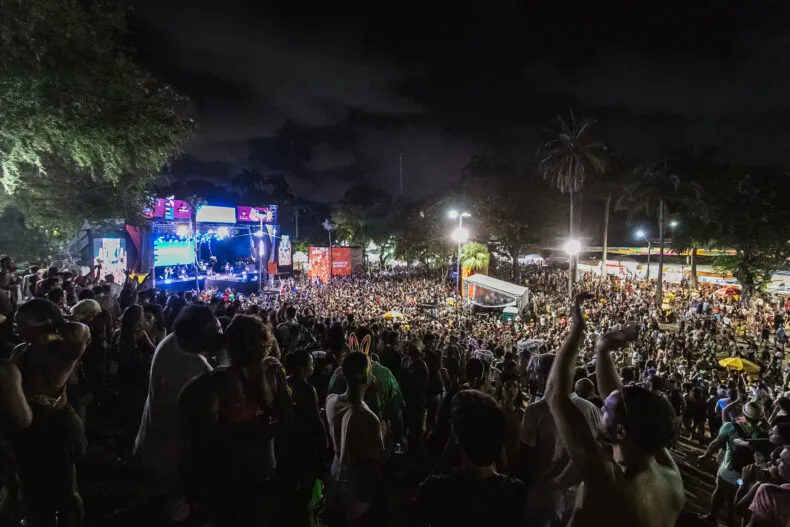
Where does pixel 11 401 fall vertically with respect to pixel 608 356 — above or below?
below

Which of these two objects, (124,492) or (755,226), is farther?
(755,226)

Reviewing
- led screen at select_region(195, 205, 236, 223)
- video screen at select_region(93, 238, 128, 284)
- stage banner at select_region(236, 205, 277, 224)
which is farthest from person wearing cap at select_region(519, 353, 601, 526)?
stage banner at select_region(236, 205, 277, 224)

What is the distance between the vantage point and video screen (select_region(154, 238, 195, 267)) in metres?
28.1

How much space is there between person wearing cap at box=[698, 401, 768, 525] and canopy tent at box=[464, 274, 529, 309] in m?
18.1

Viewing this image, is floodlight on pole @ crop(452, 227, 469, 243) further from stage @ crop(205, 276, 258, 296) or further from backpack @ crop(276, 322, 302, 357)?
backpack @ crop(276, 322, 302, 357)

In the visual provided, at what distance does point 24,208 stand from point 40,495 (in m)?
12.0

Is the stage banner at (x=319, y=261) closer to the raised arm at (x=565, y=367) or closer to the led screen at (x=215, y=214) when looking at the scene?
the led screen at (x=215, y=214)

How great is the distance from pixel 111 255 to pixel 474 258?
25666 mm

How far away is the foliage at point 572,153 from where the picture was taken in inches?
1517

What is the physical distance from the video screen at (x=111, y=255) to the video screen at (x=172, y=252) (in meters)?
2.30

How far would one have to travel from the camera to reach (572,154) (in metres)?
38.7

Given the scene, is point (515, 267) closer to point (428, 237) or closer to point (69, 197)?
point (428, 237)

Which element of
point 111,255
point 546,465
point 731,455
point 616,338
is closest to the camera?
point 616,338

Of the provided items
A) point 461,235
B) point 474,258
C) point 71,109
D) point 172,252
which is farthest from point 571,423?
point 474,258
